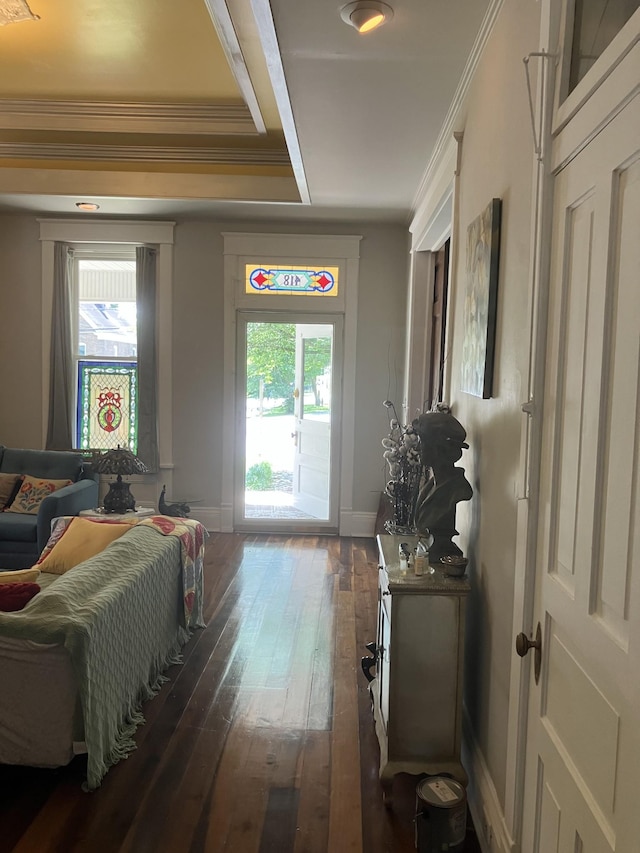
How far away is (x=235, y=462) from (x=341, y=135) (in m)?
3.22

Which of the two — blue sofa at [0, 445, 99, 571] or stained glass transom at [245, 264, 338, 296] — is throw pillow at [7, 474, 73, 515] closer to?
blue sofa at [0, 445, 99, 571]

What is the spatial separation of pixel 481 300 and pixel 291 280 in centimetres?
377

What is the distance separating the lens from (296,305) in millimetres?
5914

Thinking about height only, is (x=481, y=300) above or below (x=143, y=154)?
below

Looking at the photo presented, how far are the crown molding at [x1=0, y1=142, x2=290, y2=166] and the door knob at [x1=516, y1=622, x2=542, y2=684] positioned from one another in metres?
4.35

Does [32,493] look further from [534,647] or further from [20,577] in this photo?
[534,647]

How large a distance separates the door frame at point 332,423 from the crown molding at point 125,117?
5.53 feet

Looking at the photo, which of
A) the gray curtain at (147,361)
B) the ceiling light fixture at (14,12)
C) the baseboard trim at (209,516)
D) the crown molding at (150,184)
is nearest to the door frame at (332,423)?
the baseboard trim at (209,516)

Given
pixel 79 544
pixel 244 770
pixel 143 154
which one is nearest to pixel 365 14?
pixel 79 544

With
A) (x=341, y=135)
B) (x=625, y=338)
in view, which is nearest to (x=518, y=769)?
(x=625, y=338)

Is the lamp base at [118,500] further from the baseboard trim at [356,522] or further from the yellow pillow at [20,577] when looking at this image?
the baseboard trim at [356,522]

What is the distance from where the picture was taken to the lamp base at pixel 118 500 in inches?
175

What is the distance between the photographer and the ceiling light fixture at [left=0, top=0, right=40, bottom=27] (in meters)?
3.29

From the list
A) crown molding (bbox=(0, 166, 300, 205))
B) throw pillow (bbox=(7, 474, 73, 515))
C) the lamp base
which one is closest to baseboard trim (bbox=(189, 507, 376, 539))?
throw pillow (bbox=(7, 474, 73, 515))
